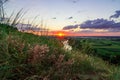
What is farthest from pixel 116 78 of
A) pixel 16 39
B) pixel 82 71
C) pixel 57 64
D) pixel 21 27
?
pixel 21 27

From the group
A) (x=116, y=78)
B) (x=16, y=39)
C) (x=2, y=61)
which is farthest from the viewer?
(x=116, y=78)

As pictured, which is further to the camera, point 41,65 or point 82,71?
point 82,71

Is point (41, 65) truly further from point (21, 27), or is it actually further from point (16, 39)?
point (21, 27)

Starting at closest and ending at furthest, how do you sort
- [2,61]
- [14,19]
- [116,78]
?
[2,61] < [116,78] < [14,19]

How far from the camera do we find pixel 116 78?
7594mm

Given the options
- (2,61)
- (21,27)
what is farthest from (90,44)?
(2,61)

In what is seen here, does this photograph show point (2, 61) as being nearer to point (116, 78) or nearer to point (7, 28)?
point (116, 78)

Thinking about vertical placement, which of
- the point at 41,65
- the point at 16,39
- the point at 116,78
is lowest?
the point at 116,78

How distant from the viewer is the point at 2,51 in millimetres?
6051

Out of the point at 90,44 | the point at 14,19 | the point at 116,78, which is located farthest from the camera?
the point at 90,44

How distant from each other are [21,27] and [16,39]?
273 centimetres

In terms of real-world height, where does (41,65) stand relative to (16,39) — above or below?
below

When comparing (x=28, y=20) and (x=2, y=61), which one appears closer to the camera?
(x=2, y=61)

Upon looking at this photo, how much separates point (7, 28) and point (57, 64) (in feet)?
13.1
